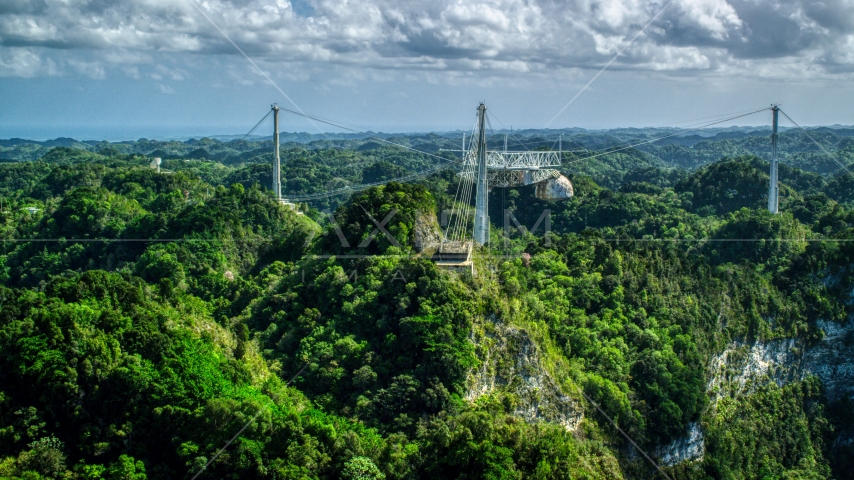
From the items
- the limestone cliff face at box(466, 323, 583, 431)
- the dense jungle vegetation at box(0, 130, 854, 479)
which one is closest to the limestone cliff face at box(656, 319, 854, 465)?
the dense jungle vegetation at box(0, 130, 854, 479)

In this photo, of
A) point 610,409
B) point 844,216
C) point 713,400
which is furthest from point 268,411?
point 844,216

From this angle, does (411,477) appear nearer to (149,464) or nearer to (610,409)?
(149,464)

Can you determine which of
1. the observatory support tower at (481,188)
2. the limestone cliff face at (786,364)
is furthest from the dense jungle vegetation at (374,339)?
the observatory support tower at (481,188)

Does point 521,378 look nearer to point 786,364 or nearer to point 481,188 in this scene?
point 481,188

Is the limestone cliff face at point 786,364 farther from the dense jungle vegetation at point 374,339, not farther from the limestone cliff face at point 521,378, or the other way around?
the limestone cliff face at point 521,378

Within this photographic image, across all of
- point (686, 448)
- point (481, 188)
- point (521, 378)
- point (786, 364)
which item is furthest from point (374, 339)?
point (786, 364)

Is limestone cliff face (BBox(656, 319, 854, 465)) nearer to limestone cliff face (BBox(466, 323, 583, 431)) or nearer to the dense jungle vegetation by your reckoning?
the dense jungle vegetation
